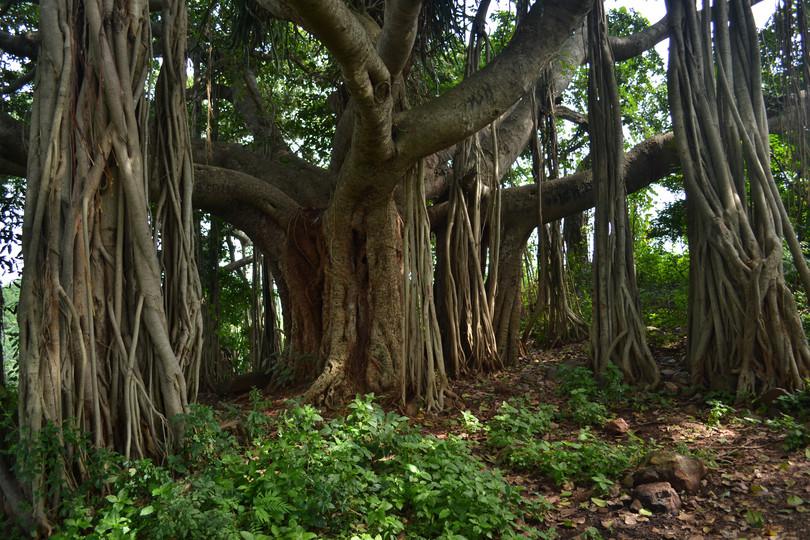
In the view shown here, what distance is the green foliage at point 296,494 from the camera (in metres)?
2.40

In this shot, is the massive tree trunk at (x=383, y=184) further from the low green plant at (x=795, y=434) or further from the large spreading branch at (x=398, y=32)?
the low green plant at (x=795, y=434)

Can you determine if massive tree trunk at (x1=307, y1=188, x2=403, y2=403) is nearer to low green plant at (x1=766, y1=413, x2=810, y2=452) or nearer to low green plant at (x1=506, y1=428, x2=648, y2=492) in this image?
low green plant at (x1=506, y1=428, x2=648, y2=492)

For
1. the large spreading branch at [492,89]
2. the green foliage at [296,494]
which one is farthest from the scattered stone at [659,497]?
the large spreading branch at [492,89]

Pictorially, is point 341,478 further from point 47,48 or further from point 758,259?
point 758,259

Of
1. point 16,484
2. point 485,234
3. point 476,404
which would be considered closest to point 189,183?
point 16,484

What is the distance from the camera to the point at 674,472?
303 centimetres

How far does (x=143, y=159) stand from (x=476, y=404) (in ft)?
8.94

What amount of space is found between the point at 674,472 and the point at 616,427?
920 mm

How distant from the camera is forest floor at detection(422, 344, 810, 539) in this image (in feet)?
9.00

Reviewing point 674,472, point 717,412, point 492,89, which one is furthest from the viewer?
point 492,89

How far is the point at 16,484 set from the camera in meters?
2.73

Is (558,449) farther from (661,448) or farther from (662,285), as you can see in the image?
(662,285)

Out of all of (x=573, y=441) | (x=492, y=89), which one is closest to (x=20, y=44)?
(x=492, y=89)

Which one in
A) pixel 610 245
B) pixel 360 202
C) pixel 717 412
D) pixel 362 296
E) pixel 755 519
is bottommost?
pixel 755 519
